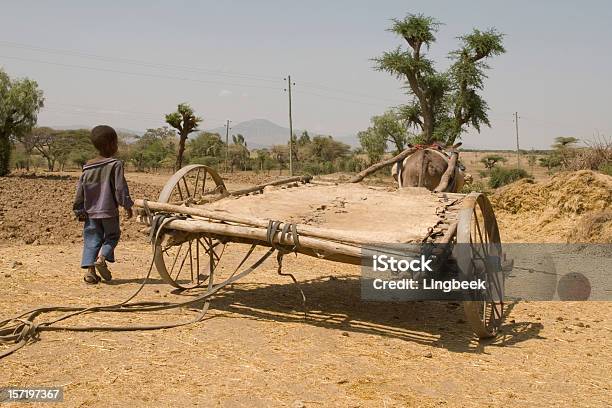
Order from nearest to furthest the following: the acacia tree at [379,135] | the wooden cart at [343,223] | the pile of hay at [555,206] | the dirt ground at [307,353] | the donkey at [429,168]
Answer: the dirt ground at [307,353] < the wooden cart at [343,223] < the donkey at [429,168] < the pile of hay at [555,206] < the acacia tree at [379,135]

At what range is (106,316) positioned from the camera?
4668mm

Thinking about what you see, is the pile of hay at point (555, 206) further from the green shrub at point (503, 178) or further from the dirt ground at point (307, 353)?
the green shrub at point (503, 178)

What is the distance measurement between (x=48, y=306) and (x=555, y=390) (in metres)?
3.79

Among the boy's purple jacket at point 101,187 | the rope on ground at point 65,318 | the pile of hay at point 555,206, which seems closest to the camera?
the rope on ground at point 65,318

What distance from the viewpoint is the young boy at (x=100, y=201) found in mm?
5672

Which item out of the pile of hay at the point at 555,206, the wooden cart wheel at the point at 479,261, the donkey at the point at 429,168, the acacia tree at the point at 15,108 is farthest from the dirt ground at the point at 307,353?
the acacia tree at the point at 15,108

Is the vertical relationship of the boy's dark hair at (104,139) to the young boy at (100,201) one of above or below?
above

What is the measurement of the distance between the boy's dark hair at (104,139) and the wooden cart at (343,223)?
93cm

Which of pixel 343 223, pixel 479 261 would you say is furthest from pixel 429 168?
pixel 343 223

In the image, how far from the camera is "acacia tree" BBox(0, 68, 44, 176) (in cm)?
2336

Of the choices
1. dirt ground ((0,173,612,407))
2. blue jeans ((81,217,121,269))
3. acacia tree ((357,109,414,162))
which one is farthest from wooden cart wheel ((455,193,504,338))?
acacia tree ((357,109,414,162))

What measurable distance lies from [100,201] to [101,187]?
139mm

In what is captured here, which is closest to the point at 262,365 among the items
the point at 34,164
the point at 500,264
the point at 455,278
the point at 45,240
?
the point at 455,278

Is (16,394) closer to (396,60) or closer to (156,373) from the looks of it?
(156,373)
